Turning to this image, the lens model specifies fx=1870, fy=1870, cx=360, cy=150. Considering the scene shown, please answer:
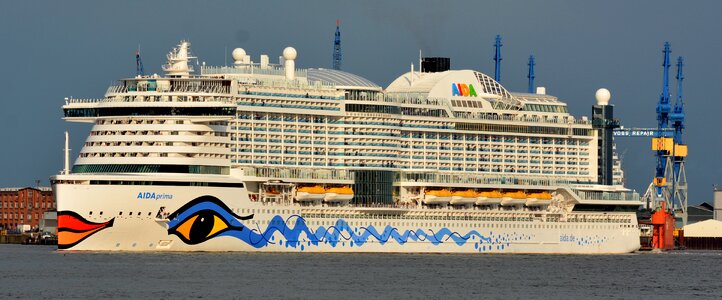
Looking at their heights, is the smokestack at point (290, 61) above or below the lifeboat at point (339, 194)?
above

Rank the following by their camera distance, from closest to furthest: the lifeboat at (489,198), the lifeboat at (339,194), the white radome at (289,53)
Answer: the lifeboat at (339,194) → the white radome at (289,53) → the lifeboat at (489,198)

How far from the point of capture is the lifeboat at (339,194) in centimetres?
10423

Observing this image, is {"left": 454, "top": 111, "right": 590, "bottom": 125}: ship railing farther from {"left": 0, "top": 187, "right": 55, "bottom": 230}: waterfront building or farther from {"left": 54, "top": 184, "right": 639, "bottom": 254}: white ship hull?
{"left": 0, "top": 187, "right": 55, "bottom": 230}: waterfront building

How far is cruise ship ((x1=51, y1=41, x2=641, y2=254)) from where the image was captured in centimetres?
9675

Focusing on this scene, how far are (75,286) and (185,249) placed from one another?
2201 centimetres

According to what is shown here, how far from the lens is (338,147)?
10744cm

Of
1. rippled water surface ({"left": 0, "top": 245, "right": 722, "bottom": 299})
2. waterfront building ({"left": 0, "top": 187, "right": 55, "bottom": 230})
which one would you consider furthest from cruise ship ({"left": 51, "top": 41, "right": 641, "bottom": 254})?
waterfront building ({"left": 0, "top": 187, "right": 55, "bottom": 230})

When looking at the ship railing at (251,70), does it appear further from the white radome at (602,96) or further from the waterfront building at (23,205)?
the waterfront building at (23,205)

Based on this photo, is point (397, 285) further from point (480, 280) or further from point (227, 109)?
point (227, 109)

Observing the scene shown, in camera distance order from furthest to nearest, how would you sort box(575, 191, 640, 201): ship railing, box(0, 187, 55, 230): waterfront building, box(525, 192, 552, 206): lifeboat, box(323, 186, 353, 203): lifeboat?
box(0, 187, 55, 230): waterfront building < box(575, 191, 640, 201): ship railing < box(525, 192, 552, 206): lifeboat < box(323, 186, 353, 203): lifeboat

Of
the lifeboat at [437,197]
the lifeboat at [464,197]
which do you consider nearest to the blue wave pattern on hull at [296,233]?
the lifeboat at [437,197]

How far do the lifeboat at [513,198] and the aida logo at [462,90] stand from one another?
22.1 ft

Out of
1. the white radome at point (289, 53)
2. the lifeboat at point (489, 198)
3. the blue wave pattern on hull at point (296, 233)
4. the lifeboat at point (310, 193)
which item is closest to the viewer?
the blue wave pattern on hull at point (296, 233)

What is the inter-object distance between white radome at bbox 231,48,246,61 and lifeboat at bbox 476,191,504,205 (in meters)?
17.1
